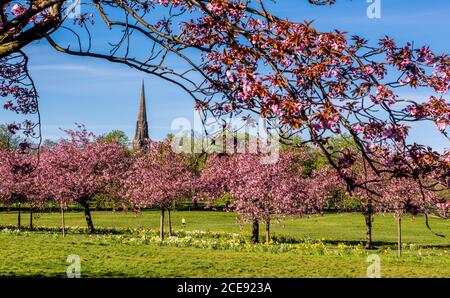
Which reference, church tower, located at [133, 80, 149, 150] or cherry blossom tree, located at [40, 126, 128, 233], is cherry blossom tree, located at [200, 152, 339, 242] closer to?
cherry blossom tree, located at [40, 126, 128, 233]

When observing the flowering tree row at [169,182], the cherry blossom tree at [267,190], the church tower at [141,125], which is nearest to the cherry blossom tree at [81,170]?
the flowering tree row at [169,182]

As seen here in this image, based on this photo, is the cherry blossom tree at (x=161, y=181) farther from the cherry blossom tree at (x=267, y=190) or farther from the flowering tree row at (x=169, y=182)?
the cherry blossom tree at (x=267, y=190)

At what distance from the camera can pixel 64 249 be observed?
2191 centimetres

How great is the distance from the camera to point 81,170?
37.2 meters

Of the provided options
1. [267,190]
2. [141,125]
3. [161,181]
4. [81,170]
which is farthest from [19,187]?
[141,125]

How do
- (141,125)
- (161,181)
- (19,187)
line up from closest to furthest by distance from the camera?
(161,181), (19,187), (141,125)

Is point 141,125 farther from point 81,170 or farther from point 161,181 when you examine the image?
point 161,181

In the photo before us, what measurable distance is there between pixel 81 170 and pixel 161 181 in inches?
243

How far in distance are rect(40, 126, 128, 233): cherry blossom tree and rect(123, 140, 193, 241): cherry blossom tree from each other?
1505mm

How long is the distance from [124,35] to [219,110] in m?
1.87

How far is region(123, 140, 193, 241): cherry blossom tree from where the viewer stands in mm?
35125

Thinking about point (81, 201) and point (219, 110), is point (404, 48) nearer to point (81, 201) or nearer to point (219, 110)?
point (219, 110)

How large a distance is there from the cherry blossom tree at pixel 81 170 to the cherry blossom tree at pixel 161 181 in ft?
4.94
